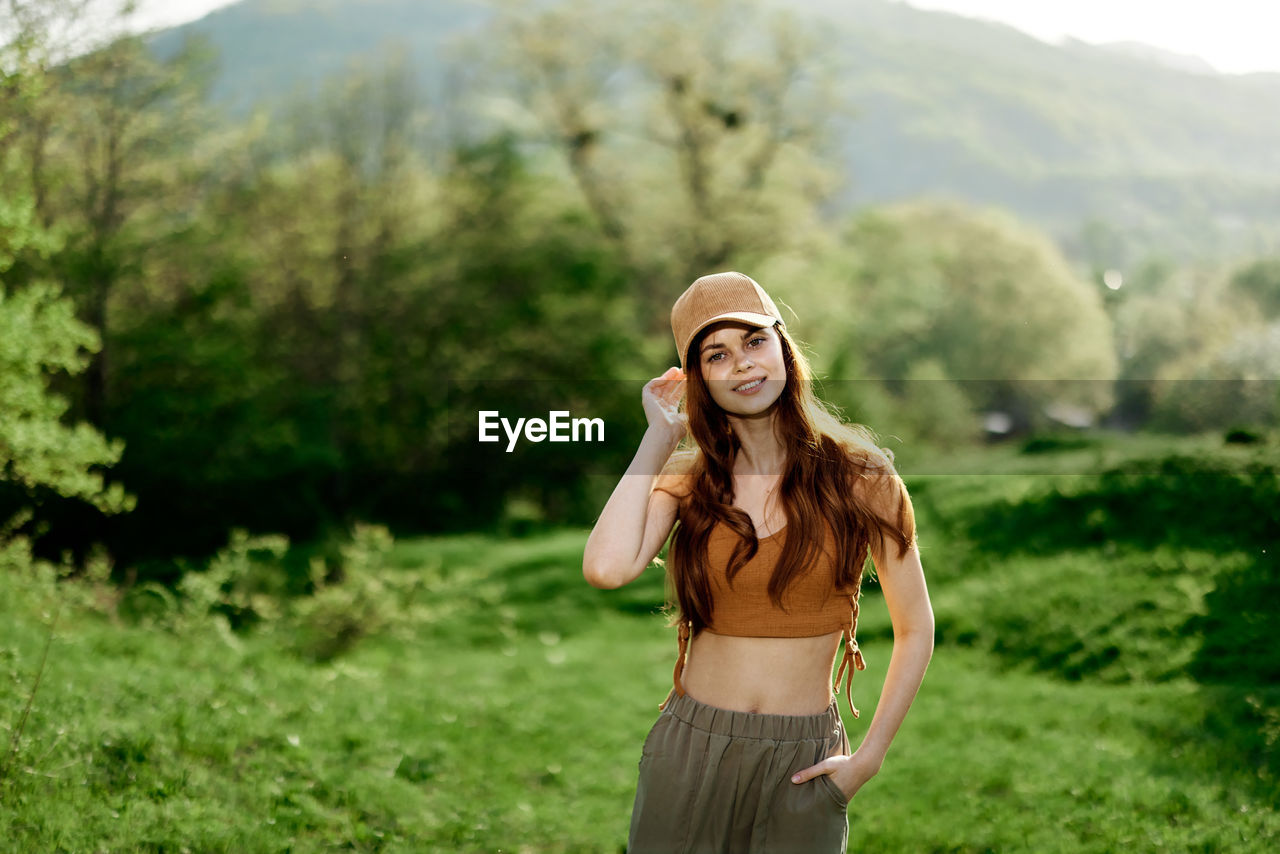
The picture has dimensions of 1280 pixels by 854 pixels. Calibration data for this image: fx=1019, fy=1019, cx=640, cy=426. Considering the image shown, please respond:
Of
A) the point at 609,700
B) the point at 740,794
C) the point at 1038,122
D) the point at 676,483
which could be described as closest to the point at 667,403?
the point at 676,483

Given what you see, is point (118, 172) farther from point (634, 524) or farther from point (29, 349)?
point (634, 524)

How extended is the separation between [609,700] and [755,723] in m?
8.07

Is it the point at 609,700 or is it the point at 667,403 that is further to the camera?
the point at 609,700

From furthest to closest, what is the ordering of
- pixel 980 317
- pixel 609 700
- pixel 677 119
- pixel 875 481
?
pixel 980 317 → pixel 677 119 → pixel 609 700 → pixel 875 481

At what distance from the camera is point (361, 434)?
2533 centimetres

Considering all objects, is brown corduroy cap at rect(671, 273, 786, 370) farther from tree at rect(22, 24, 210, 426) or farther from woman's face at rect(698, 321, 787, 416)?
tree at rect(22, 24, 210, 426)

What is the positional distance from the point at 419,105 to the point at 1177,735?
23158 millimetres

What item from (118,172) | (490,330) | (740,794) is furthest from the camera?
(490,330)

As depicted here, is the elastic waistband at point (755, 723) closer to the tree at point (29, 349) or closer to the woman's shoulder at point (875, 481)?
the woman's shoulder at point (875, 481)

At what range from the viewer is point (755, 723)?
2.35m

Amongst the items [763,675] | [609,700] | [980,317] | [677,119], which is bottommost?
[609,700]

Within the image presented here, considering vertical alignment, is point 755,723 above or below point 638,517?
below

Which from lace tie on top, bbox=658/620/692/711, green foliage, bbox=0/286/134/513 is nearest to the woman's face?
lace tie on top, bbox=658/620/692/711

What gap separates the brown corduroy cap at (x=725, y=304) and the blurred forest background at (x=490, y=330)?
12.3 feet
